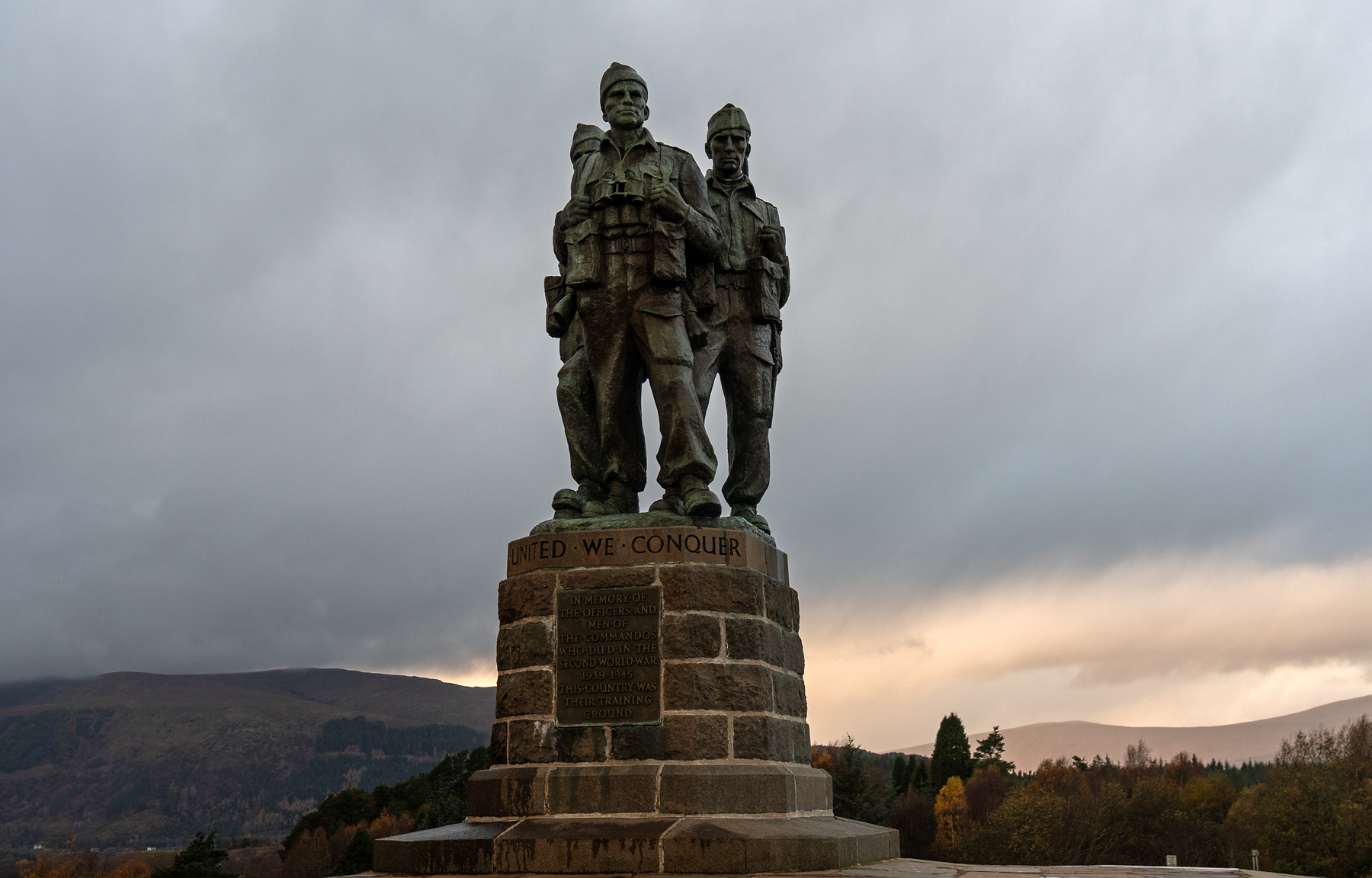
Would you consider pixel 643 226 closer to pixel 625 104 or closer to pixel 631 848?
pixel 625 104

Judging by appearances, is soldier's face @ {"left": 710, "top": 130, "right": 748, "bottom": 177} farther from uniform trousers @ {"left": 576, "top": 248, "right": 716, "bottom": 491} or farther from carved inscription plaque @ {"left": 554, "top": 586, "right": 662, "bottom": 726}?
carved inscription plaque @ {"left": 554, "top": 586, "right": 662, "bottom": 726}

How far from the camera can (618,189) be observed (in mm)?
7688

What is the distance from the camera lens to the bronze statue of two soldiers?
7699mm

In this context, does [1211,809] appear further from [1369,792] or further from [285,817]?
[285,817]

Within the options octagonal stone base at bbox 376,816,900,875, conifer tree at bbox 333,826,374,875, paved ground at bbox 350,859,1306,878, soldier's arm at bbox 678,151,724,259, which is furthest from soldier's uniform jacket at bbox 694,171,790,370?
conifer tree at bbox 333,826,374,875

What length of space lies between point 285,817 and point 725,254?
127 meters

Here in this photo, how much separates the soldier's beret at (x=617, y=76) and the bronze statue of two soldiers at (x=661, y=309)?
0.04 feet

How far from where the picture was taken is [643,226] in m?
7.74

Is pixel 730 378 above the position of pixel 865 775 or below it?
above

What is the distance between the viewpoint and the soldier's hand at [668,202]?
25.1 ft

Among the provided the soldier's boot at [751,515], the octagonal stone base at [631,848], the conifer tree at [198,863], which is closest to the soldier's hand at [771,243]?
the soldier's boot at [751,515]

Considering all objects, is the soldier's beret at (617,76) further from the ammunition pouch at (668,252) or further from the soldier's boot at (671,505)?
the soldier's boot at (671,505)

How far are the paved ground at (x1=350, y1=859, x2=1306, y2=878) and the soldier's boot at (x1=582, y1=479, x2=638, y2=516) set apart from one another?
246cm

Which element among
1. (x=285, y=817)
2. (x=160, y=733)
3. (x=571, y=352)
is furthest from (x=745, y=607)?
(x=160, y=733)
